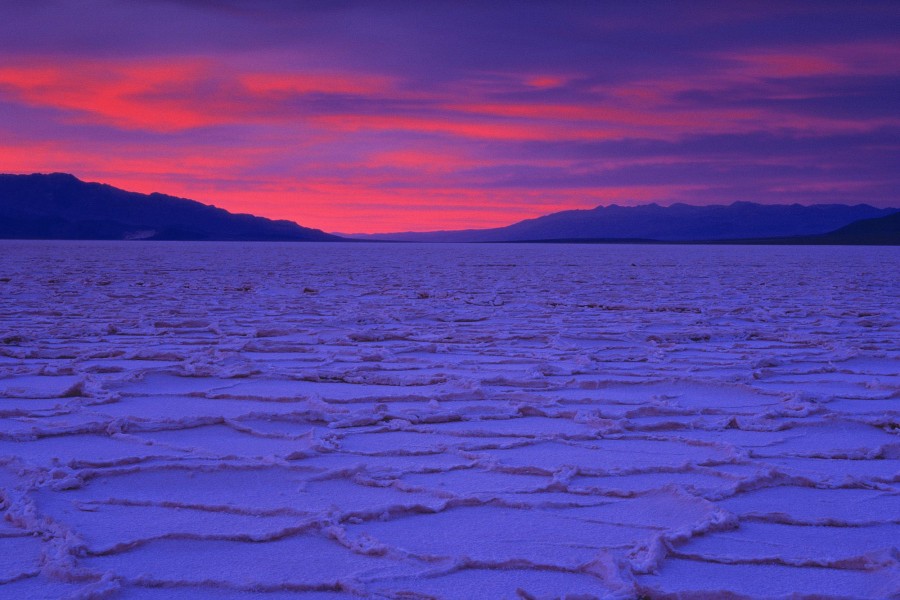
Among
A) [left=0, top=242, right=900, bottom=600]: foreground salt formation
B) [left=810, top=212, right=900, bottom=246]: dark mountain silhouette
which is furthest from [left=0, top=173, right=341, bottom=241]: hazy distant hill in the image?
[left=0, top=242, right=900, bottom=600]: foreground salt formation

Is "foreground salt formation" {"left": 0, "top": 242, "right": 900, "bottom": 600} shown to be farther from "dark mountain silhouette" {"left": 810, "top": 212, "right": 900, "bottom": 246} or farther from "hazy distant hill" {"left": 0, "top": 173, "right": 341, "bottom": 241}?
"hazy distant hill" {"left": 0, "top": 173, "right": 341, "bottom": 241}

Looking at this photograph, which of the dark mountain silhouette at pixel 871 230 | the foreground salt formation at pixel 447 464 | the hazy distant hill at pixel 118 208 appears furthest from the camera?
the hazy distant hill at pixel 118 208

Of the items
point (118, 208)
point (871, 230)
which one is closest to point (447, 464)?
point (871, 230)

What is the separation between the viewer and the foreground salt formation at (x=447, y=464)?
5.65 feet

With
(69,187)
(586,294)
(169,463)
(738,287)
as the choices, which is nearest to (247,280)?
(586,294)

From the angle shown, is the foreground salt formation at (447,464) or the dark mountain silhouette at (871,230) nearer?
the foreground salt formation at (447,464)

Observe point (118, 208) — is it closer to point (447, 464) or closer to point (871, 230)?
point (871, 230)

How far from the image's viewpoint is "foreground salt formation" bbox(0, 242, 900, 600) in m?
1.72

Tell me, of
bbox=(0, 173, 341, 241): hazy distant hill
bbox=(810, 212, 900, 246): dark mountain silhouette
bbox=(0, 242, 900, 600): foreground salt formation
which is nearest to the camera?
bbox=(0, 242, 900, 600): foreground salt formation

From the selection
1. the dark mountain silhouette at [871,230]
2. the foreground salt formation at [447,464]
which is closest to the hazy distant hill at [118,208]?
the dark mountain silhouette at [871,230]

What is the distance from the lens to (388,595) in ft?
5.31

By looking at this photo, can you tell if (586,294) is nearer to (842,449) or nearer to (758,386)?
(758,386)

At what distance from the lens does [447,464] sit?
246 cm

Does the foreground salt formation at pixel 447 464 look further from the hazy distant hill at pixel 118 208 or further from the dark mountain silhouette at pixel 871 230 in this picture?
the hazy distant hill at pixel 118 208
